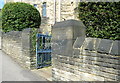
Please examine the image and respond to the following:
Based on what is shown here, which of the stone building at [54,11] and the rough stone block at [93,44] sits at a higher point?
the stone building at [54,11]

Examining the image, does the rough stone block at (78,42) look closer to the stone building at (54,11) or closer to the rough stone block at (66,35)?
the rough stone block at (66,35)

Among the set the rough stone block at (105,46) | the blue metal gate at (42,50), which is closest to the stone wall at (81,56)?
the rough stone block at (105,46)

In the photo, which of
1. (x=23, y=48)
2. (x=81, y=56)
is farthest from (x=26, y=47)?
(x=81, y=56)

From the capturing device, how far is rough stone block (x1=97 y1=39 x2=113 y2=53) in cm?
256

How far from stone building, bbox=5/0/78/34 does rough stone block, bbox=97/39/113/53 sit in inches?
390

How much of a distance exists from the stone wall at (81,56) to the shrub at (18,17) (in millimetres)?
6036

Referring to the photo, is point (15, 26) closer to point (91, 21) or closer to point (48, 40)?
point (48, 40)

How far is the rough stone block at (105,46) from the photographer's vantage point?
2565mm

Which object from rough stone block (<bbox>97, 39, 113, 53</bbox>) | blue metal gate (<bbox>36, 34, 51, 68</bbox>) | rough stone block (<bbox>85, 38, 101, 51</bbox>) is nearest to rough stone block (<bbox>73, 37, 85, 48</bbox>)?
rough stone block (<bbox>85, 38, 101, 51</bbox>)

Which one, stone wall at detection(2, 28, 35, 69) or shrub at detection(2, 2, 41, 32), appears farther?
shrub at detection(2, 2, 41, 32)

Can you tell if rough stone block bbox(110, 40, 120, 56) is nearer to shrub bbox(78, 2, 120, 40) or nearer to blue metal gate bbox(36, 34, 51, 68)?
shrub bbox(78, 2, 120, 40)

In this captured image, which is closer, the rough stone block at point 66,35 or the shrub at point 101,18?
the rough stone block at point 66,35

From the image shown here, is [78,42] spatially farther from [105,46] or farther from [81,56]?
[105,46]

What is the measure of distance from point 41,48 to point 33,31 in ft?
3.09
